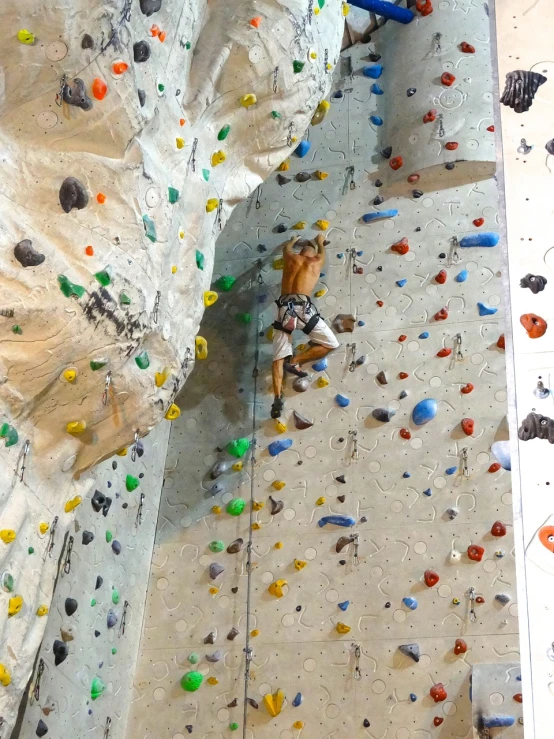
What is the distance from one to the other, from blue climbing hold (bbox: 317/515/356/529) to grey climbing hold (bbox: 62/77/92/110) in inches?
129

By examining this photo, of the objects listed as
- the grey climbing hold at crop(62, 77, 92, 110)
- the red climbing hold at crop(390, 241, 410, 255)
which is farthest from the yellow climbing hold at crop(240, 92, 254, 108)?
the red climbing hold at crop(390, 241, 410, 255)

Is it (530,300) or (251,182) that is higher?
(530,300)

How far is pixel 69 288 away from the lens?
3381mm

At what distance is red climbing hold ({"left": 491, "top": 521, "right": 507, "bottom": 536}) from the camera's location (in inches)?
213

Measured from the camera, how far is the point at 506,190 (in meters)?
2.30

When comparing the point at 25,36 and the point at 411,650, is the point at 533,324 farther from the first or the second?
the point at 411,650

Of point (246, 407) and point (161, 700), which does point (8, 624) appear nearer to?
point (161, 700)

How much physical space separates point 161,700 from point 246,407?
2.09 meters

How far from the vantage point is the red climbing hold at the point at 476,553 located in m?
5.35

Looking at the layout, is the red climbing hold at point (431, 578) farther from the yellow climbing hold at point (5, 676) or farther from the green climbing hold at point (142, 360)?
the yellow climbing hold at point (5, 676)

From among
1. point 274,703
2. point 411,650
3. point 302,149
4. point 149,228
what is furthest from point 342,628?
point 302,149

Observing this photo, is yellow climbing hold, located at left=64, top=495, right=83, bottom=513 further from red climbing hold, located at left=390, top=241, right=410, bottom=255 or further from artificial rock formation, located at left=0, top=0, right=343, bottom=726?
red climbing hold, located at left=390, top=241, right=410, bottom=255

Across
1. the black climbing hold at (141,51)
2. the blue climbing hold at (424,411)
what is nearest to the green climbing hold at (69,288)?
the black climbing hold at (141,51)

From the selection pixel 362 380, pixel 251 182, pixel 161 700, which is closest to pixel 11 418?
pixel 251 182
